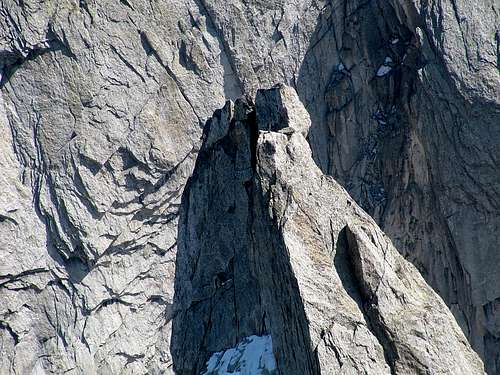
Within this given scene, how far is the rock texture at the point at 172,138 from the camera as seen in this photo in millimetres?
40688

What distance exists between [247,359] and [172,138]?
23.2 meters

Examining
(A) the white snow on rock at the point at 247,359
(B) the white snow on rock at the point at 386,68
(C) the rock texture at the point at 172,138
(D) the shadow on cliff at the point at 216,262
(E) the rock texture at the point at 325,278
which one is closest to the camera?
(E) the rock texture at the point at 325,278

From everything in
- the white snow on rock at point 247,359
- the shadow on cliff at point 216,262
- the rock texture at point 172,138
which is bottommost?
the white snow on rock at point 247,359

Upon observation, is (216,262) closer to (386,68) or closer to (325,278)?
(325,278)

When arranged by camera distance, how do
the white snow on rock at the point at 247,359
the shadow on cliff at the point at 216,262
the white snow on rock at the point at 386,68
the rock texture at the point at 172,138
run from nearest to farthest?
the white snow on rock at the point at 247,359 < the shadow on cliff at the point at 216,262 < the rock texture at the point at 172,138 < the white snow on rock at the point at 386,68

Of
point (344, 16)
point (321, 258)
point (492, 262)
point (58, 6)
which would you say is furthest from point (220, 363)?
point (344, 16)

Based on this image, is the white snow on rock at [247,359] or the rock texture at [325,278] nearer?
the rock texture at [325,278]

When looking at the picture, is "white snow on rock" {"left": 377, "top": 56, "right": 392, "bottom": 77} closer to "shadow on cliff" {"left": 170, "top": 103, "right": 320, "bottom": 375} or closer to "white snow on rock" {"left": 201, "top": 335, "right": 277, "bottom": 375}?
"shadow on cliff" {"left": 170, "top": 103, "right": 320, "bottom": 375}

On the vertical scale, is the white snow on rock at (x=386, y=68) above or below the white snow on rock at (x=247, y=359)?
above

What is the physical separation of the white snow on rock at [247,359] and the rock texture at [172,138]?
20.5 m

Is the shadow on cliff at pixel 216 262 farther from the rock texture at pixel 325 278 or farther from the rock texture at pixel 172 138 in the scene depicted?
the rock texture at pixel 172 138

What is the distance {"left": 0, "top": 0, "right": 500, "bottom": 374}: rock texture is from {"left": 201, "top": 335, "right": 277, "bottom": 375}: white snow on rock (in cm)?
2049

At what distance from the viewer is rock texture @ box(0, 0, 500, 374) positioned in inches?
1602

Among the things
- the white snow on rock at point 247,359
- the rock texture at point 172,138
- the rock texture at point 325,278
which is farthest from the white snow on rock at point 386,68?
the white snow on rock at point 247,359
